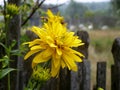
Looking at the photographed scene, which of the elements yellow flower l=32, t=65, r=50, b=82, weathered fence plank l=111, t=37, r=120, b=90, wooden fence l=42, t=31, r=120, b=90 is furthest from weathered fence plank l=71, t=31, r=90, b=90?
yellow flower l=32, t=65, r=50, b=82

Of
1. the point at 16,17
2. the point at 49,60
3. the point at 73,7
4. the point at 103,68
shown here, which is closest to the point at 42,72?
the point at 49,60

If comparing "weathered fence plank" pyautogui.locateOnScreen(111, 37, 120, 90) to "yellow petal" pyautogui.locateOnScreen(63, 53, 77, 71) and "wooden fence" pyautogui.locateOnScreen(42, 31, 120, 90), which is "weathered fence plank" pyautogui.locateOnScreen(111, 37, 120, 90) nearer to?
"wooden fence" pyautogui.locateOnScreen(42, 31, 120, 90)

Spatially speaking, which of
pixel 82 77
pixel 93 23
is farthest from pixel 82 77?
pixel 93 23

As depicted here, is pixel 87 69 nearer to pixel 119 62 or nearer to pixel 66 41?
pixel 119 62

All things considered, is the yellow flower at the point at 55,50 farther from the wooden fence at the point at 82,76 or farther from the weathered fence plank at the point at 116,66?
the weathered fence plank at the point at 116,66

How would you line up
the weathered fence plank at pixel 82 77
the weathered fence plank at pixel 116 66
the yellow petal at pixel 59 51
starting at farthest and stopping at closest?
1. the weathered fence plank at pixel 116 66
2. the weathered fence plank at pixel 82 77
3. the yellow petal at pixel 59 51

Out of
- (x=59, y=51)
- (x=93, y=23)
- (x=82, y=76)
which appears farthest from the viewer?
(x=93, y=23)

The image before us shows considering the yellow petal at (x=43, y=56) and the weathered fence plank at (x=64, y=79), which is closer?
the yellow petal at (x=43, y=56)

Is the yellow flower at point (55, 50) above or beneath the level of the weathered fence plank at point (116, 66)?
above

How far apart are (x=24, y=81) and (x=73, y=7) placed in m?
32.0

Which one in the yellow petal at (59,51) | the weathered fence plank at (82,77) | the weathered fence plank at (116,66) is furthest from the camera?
the weathered fence plank at (116,66)

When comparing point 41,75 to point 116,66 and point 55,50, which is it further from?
point 116,66

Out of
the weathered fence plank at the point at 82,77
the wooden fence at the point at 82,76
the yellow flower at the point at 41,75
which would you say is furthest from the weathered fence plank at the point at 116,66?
the yellow flower at the point at 41,75

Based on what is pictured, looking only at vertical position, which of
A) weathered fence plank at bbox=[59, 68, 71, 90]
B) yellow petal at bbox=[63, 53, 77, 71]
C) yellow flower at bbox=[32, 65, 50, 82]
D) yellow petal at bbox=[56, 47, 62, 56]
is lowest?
weathered fence plank at bbox=[59, 68, 71, 90]
